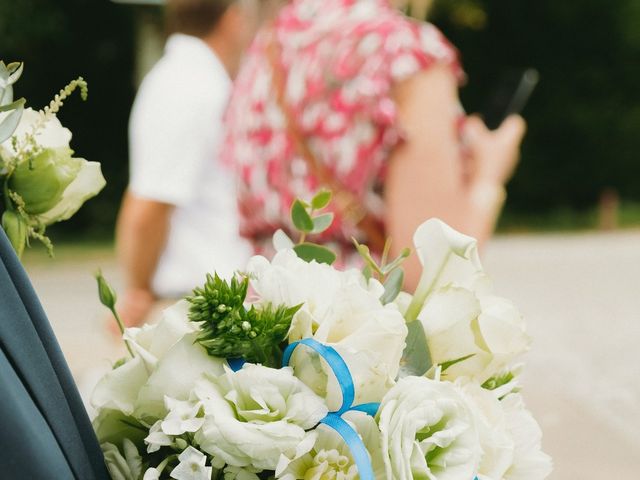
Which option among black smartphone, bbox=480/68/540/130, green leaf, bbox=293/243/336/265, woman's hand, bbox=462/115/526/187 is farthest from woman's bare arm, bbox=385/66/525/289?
green leaf, bbox=293/243/336/265

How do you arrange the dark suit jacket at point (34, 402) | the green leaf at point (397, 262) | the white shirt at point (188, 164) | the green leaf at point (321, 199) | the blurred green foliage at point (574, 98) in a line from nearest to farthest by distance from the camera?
the dark suit jacket at point (34, 402) < the green leaf at point (397, 262) < the green leaf at point (321, 199) < the white shirt at point (188, 164) < the blurred green foliage at point (574, 98)

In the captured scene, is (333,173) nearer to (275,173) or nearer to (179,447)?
(275,173)

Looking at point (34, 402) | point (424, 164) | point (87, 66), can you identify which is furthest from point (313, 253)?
point (87, 66)

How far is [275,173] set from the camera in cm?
211

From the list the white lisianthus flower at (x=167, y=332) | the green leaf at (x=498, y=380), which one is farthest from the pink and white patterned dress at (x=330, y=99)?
the white lisianthus flower at (x=167, y=332)

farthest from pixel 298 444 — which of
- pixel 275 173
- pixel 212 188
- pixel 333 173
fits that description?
pixel 212 188

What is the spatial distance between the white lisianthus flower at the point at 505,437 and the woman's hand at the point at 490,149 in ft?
3.49

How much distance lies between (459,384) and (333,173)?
100 centimetres

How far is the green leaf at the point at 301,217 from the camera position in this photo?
3.76 ft

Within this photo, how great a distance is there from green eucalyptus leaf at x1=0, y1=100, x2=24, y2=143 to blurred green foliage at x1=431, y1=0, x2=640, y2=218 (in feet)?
55.4

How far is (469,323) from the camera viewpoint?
1.04 m

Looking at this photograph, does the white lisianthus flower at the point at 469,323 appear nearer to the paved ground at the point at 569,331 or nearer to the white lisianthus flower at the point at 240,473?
the white lisianthus flower at the point at 240,473

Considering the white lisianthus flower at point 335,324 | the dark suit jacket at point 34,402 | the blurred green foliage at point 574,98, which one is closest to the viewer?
the dark suit jacket at point 34,402

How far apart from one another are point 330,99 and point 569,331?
565 centimetres
